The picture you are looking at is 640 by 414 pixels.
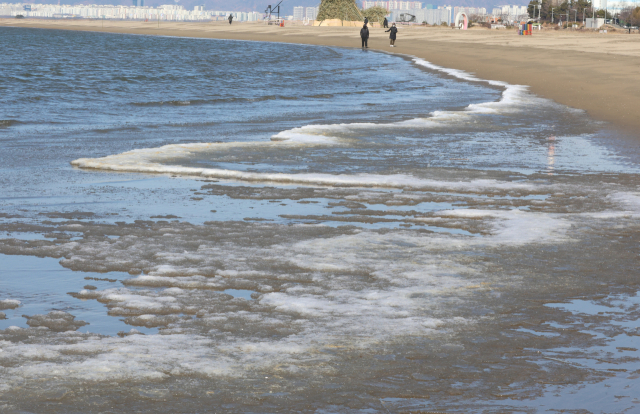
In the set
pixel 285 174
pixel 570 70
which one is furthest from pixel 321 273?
pixel 570 70

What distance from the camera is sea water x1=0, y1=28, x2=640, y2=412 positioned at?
3.41m

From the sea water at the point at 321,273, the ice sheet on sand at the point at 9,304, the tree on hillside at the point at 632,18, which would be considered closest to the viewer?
the sea water at the point at 321,273

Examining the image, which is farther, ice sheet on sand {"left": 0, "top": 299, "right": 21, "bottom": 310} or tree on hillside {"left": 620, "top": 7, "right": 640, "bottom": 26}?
tree on hillside {"left": 620, "top": 7, "right": 640, "bottom": 26}

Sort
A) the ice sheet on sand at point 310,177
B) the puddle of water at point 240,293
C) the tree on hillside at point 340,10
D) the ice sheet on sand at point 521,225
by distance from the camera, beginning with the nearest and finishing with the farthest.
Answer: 1. the puddle of water at point 240,293
2. the ice sheet on sand at point 521,225
3. the ice sheet on sand at point 310,177
4. the tree on hillside at point 340,10

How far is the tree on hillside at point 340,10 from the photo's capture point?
9650 centimetres

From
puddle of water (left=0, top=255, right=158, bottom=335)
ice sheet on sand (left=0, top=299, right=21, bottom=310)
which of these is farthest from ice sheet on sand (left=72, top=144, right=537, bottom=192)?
ice sheet on sand (left=0, top=299, right=21, bottom=310)

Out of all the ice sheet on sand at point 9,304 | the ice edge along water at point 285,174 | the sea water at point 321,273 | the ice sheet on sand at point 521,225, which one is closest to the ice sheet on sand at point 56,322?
the sea water at point 321,273

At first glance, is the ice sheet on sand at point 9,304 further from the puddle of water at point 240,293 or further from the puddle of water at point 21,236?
the puddle of water at point 21,236

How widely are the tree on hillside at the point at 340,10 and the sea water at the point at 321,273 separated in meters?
88.0

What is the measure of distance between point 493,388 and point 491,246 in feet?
7.82

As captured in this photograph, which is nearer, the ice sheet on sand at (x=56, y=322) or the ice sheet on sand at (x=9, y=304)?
the ice sheet on sand at (x=56, y=322)

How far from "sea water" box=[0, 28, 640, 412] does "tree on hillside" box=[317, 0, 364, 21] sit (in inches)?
3463

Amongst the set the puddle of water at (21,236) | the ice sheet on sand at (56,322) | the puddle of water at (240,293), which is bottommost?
the ice sheet on sand at (56,322)

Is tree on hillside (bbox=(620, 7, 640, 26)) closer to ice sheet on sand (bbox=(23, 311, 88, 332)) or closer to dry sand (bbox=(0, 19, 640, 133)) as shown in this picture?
dry sand (bbox=(0, 19, 640, 133))
